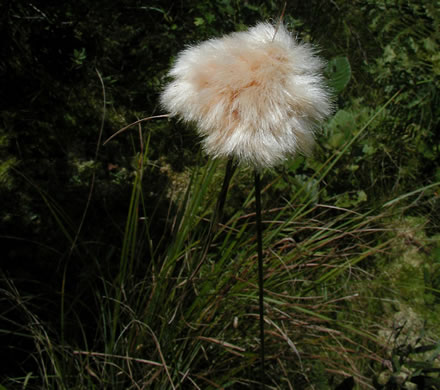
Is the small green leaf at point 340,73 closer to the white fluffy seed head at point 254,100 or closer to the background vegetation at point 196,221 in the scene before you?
the background vegetation at point 196,221

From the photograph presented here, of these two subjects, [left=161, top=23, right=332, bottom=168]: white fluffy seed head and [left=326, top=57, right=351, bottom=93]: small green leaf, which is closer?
[left=161, top=23, right=332, bottom=168]: white fluffy seed head

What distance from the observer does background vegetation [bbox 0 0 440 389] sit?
4.19 ft

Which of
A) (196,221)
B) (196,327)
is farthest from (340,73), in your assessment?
(196,327)

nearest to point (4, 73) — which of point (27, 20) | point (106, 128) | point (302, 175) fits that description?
point (27, 20)

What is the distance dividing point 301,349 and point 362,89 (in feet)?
5.22

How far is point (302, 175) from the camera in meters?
1.83

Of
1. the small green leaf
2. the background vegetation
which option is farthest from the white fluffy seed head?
the small green leaf

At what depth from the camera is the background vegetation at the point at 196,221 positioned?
1.28 metres

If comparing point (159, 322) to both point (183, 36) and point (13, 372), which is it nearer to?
point (13, 372)

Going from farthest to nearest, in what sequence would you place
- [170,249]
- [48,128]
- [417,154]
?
[417,154] < [48,128] < [170,249]

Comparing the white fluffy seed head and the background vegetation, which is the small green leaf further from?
the white fluffy seed head

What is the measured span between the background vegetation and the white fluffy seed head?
37 cm

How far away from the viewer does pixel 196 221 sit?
152 cm

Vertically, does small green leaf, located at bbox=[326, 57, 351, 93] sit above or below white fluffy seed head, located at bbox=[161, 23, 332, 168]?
above
